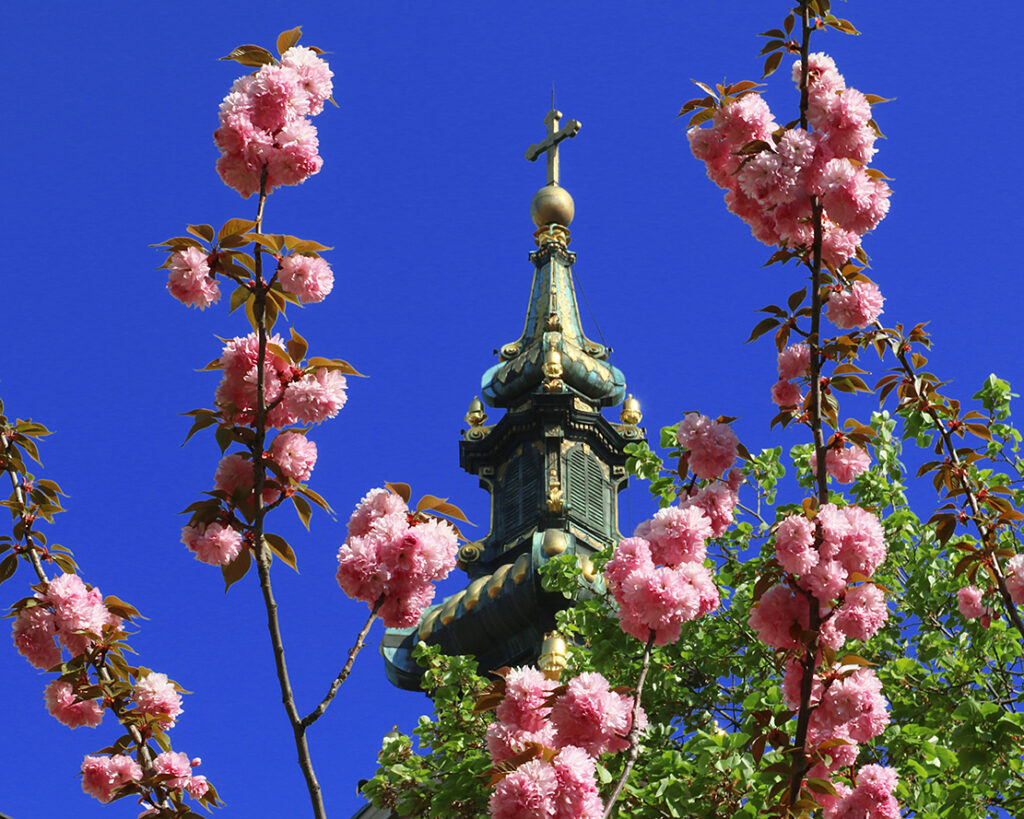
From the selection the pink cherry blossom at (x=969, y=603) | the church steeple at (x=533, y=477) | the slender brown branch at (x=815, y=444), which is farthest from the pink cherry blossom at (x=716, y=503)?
the church steeple at (x=533, y=477)

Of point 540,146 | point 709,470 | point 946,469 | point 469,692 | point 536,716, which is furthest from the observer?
point 540,146

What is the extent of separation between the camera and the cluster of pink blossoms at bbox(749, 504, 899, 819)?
13.9ft

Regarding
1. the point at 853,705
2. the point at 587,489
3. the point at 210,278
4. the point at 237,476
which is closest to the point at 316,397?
the point at 237,476

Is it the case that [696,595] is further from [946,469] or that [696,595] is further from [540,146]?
[540,146]

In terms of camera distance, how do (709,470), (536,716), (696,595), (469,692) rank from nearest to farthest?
(536,716), (696,595), (709,470), (469,692)

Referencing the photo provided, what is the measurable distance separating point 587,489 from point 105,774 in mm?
24602

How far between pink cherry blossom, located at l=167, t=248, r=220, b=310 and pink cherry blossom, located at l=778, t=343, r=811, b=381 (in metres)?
2.26

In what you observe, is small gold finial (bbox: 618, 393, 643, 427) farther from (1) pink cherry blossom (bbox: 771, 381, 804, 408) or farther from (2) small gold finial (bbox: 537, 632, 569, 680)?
(1) pink cherry blossom (bbox: 771, 381, 804, 408)

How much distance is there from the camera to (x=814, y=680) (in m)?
4.49

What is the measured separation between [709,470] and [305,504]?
1641 mm

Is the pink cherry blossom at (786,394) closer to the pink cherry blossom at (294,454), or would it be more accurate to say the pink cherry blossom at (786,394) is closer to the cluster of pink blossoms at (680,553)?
the cluster of pink blossoms at (680,553)

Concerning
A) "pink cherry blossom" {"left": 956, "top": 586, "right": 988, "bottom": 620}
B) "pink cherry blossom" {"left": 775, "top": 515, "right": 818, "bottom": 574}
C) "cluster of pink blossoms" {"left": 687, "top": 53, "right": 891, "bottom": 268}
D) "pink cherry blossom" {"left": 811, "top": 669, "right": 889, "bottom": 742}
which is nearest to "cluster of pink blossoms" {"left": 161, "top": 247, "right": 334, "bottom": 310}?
"cluster of pink blossoms" {"left": 687, "top": 53, "right": 891, "bottom": 268}

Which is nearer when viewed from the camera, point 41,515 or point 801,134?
point 801,134

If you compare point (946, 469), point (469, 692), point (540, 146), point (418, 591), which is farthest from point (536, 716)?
point (540, 146)
